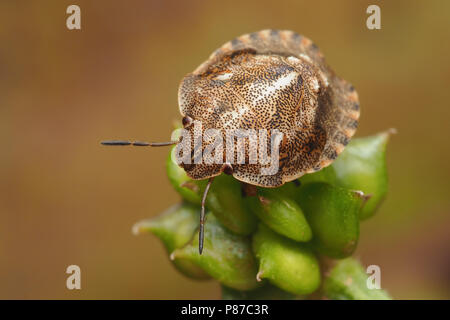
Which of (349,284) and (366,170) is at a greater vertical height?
(366,170)

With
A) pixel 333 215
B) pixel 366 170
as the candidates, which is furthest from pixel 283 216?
pixel 366 170

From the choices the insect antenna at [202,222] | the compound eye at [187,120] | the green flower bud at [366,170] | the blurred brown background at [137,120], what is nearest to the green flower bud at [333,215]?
the green flower bud at [366,170]

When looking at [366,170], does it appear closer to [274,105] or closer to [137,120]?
Answer: [274,105]

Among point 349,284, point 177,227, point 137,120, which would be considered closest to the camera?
point 349,284

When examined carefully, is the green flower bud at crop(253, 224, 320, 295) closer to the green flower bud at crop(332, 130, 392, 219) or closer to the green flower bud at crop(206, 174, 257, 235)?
the green flower bud at crop(206, 174, 257, 235)

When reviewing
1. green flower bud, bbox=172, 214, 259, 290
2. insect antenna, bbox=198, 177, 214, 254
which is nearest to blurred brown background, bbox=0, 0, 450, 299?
green flower bud, bbox=172, 214, 259, 290

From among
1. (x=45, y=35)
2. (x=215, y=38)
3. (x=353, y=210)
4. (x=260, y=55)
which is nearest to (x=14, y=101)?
(x=45, y=35)

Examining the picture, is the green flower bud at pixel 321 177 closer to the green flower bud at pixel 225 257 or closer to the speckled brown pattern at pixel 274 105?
the speckled brown pattern at pixel 274 105
